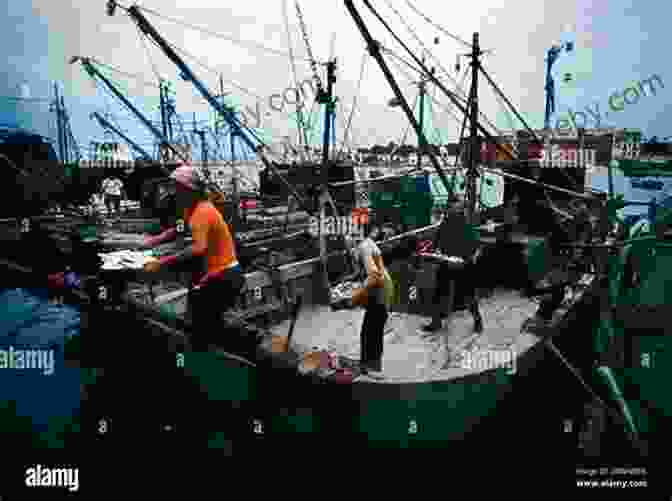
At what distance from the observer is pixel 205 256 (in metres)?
4.70

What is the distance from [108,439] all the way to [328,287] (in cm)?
443

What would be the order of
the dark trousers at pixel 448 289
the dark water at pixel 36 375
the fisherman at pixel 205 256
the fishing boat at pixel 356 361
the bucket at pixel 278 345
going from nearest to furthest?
the fisherman at pixel 205 256 < the fishing boat at pixel 356 361 < the bucket at pixel 278 345 < the dark trousers at pixel 448 289 < the dark water at pixel 36 375

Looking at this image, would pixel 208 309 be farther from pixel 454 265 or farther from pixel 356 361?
pixel 454 265

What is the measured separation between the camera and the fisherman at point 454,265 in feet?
23.1

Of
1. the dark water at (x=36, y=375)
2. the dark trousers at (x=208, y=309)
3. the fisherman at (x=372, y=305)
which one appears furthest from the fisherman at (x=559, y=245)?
the dark water at (x=36, y=375)

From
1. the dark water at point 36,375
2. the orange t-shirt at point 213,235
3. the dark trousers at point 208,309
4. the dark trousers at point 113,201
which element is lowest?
the dark water at point 36,375

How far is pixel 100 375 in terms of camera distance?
973 cm

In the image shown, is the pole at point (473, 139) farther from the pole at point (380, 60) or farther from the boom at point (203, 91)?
the boom at point (203, 91)

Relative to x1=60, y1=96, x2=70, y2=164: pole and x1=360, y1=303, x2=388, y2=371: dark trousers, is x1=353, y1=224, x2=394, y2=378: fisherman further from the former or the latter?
x1=60, y1=96, x2=70, y2=164: pole

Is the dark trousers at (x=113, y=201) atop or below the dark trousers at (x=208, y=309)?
atop

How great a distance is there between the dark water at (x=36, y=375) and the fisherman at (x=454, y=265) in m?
5.82

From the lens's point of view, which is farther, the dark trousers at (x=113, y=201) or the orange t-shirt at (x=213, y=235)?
the dark trousers at (x=113, y=201)

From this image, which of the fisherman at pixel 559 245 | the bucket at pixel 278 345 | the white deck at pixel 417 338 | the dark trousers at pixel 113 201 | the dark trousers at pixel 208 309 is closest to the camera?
the dark trousers at pixel 208 309

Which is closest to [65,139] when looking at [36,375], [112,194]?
[112,194]
